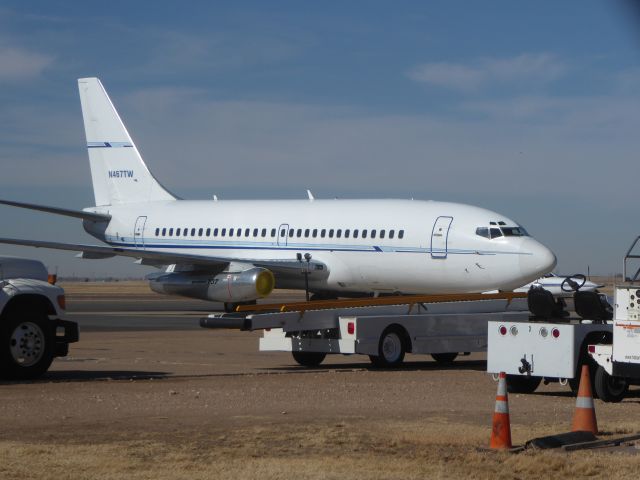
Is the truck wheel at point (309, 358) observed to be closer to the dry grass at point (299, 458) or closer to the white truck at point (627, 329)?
the white truck at point (627, 329)

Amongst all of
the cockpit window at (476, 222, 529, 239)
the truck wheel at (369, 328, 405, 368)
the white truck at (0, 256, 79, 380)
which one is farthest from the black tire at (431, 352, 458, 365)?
the cockpit window at (476, 222, 529, 239)

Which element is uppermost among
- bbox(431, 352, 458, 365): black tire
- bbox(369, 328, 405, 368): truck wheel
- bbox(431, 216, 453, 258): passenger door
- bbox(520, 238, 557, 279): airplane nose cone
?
bbox(431, 216, 453, 258): passenger door

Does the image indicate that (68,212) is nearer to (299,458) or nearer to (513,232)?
(513,232)

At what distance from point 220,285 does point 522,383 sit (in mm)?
22484

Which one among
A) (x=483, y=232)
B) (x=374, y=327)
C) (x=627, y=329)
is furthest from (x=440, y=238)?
(x=627, y=329)

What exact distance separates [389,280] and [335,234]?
272 centimetres

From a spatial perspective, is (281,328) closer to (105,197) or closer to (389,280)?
(389,280)

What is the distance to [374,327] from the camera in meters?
19.8

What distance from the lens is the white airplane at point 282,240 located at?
34156mm

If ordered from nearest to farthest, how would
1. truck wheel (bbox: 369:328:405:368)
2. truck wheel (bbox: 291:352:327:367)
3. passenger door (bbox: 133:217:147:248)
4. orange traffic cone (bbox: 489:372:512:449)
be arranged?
orange traffic cone (bbox: 489:372:512:449) → truck wheel (bbox: 369:328:405:368) → truck wheel (bbox: 291:352:327:367) → passenger door (bbox: 133:217:147:248)

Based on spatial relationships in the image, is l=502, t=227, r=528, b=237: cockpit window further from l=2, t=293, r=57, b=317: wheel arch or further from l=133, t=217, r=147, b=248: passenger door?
l=2, t=293, r=57, b=317: wheel arch

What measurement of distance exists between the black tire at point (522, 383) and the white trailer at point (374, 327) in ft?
9.36

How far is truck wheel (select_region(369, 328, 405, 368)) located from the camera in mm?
19859

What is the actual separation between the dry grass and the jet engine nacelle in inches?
986
